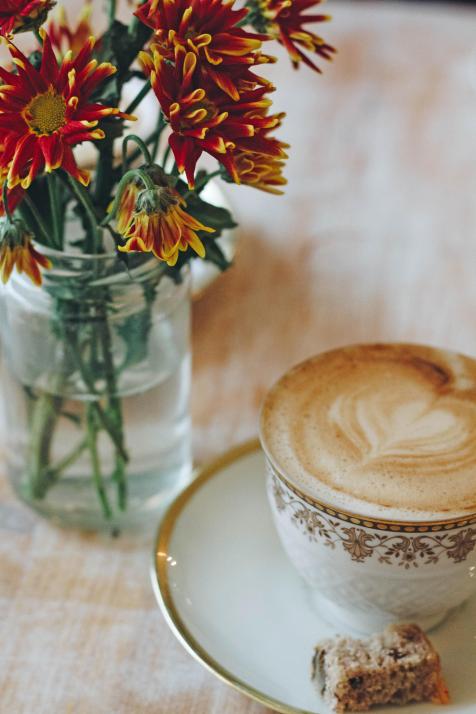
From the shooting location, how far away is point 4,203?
57 cm

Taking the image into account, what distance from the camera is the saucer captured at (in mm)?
628

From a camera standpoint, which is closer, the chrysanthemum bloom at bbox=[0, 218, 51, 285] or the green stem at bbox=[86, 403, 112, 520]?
the chrysanthemum bloom at bbox=[0, 218, 51, 285]

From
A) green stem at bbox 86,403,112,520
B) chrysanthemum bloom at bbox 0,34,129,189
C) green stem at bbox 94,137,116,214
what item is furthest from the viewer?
green stem at bbox 86,403,112,520

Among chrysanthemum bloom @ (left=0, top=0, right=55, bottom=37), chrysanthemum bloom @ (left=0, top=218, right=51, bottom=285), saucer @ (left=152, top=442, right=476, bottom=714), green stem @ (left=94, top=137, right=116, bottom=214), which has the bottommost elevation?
saucer @ (left=152, top=442, right=476, bottom=714)

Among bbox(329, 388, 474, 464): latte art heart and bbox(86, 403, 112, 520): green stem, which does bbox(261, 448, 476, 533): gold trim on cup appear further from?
bbox(86, 403, 112, 520): green stem

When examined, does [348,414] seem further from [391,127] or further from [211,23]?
[391,127]

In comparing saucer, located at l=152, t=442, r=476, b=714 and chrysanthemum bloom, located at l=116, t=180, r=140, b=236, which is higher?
chrysanthemum bloom, located at l=116, t=180, r=140, b=236

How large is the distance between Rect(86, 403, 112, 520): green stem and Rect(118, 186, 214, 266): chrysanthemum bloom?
0.67 feet

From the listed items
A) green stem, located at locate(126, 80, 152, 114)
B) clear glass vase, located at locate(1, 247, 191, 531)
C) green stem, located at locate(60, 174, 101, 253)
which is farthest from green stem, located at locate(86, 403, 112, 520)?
green stem, located at locate(126, 80, 152, 114)

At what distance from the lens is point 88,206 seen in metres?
0.60

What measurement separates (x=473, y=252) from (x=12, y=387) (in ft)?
1.83

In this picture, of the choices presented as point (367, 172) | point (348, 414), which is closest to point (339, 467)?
point (348, 414)

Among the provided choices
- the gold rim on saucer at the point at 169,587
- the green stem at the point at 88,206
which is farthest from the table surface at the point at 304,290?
the green stem at the point at 88,206

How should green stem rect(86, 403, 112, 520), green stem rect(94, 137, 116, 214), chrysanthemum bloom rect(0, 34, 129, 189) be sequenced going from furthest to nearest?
green stem rect(86, 403, 112, 520) < green stem rect(94, 137, 116, 214) < chrysanthemum bloom rect(0, 34, 129, 189)
